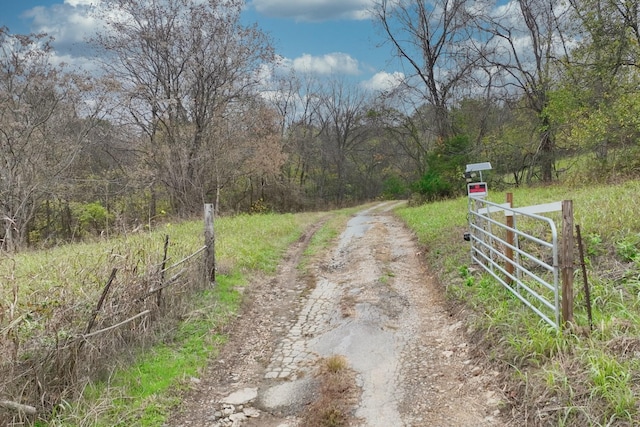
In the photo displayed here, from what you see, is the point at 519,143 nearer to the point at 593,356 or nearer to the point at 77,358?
the point at 593,356

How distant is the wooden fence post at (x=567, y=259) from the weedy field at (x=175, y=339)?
0.66 feet

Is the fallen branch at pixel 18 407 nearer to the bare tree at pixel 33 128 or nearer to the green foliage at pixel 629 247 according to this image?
the green foliage at pixel 629 247

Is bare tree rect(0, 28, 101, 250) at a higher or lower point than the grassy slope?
higher

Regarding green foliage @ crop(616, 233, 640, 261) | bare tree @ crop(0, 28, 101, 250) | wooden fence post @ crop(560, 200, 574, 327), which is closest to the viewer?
wooden fence post @ crop(560, 200, 574, 327)

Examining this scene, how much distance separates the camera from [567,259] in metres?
3.60

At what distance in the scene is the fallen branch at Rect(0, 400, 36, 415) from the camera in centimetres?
325

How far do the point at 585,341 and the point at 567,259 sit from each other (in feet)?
2.29

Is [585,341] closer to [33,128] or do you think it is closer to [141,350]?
[141,350]

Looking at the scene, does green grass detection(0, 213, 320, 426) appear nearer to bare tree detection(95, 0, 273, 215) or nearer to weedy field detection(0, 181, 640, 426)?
weedy field detection(0, 181, 640, 426)

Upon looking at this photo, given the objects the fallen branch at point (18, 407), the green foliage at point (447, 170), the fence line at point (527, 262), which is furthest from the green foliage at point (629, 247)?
the green foliage at point (447, 170)

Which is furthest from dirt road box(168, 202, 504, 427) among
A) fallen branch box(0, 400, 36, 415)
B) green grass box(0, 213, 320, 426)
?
fallen branch box(0, 400, 36, 415)

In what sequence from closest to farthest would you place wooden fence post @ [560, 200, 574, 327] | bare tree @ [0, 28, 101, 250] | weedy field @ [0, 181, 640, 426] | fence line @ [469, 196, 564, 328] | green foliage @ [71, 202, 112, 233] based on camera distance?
1. weedy field @ [0, 181, 640, 426]
2. wooden fence post @ [560, 200, 574, 327]
3. fence line @ [469, 196, 564, 328]
4. bare tree @ [0, 28, 101, 250]
5. green foliage @ [71, 202, 112, 233]

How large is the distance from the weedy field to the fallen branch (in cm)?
1

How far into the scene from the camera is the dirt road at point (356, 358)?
379 cm
